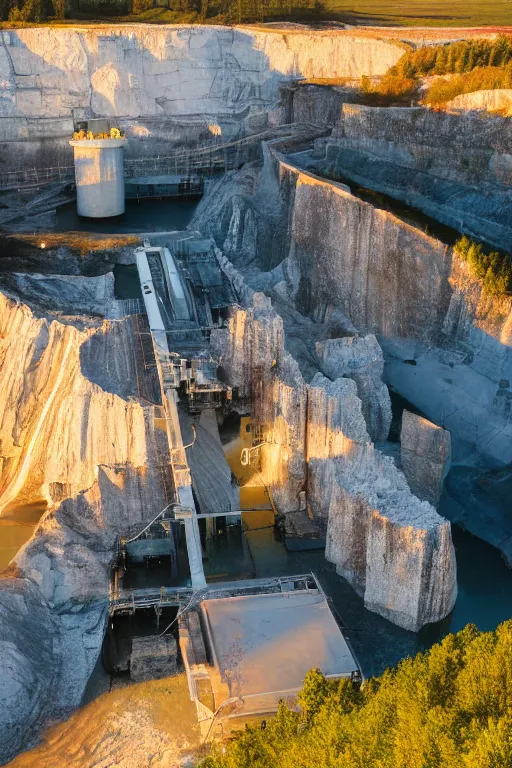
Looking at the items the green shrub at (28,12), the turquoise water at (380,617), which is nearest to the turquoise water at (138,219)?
the green shrub at (28,12)

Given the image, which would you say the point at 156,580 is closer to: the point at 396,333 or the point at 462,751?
the point at 462,751

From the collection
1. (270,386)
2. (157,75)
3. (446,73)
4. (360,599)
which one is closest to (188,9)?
(157,75)

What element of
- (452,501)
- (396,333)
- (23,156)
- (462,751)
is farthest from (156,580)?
(23,156)

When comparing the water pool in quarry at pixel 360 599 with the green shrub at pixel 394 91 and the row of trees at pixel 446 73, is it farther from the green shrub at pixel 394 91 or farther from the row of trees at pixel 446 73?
the green shrub at pixel 394 91

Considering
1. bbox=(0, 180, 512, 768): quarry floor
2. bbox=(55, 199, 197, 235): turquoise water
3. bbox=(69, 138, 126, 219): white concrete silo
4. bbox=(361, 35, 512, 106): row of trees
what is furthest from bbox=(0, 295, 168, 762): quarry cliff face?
bbox=(361, 35, 512, 106): row of trees

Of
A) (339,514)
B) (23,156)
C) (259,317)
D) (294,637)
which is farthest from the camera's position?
(23,156)

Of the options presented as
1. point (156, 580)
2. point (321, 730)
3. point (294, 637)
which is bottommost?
point (156, 580)

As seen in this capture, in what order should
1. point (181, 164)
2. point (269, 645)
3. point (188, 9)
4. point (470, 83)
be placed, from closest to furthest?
point (269, 645), point (470, 83), point (181, 164), point (188, 9)

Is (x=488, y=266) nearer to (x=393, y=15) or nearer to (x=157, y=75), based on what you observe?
(x=157, y=75)
